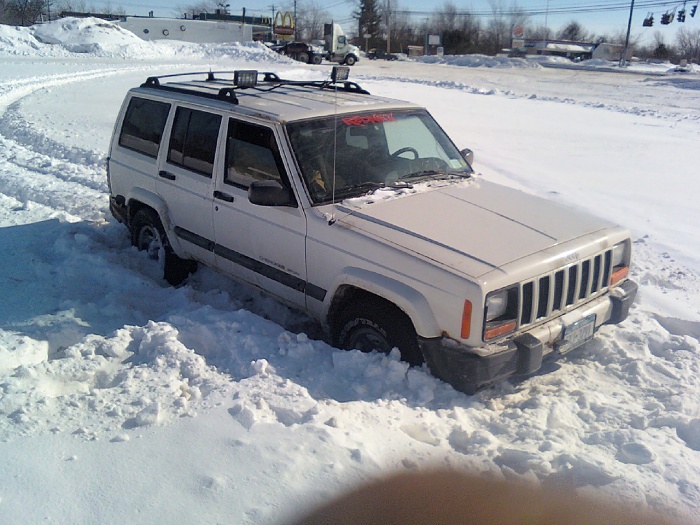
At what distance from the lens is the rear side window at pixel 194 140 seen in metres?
5.19

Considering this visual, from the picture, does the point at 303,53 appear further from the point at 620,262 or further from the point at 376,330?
the point at 376,330

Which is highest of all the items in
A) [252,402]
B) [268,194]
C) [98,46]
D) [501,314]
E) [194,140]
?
[98,46]

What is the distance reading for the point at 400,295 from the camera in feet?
12.5

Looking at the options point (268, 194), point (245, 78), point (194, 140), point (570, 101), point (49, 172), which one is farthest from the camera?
point (570, 101)

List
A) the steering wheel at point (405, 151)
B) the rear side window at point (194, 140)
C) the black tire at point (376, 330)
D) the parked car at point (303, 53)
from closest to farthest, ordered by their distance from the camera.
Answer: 1. the black tire at point (376, 330)
2. the steering wheel at point (405, 151)
3. the rear side window at point (194, 140)
4. the parked car at point (303, 53)

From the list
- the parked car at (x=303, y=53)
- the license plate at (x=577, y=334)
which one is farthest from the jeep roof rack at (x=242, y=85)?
the parked car at (x=303, y=53)

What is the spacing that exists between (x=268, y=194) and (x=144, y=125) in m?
2.39

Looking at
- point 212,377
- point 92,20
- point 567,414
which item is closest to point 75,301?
point 212,377

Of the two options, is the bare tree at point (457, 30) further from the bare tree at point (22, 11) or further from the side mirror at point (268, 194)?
the side mirror at point (268, 194)

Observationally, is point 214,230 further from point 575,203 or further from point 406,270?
point 575,203

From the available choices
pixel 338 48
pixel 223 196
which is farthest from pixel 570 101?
pixel 338 48

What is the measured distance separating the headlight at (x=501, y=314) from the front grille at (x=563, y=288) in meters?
0.05

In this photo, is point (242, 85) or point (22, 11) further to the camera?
point (22, 11)

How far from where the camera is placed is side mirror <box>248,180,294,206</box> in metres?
4.29
